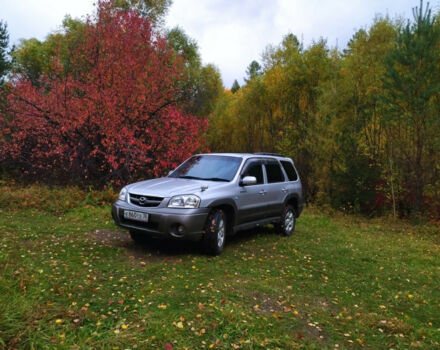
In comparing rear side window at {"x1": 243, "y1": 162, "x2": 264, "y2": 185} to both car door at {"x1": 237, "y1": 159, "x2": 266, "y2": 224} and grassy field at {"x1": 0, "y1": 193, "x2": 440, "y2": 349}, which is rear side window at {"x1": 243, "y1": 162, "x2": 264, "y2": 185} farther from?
grassy field at {"x1": 0, "y1": 193, "x2": 440, "y2": 349}

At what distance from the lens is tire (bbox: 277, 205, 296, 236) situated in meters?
8.34

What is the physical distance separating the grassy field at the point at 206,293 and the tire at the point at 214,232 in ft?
0.71

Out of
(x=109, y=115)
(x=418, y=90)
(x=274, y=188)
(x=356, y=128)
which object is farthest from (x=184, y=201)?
(x=356, y=128)

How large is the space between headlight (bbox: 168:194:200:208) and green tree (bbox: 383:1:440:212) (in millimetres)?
10992

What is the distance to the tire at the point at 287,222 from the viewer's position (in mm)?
8336

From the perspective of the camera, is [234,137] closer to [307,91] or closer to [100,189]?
[307,91]

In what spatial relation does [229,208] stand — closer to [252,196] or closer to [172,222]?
[252,196]

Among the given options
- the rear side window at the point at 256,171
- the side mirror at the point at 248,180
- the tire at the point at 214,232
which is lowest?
the tire at the point at 214,232

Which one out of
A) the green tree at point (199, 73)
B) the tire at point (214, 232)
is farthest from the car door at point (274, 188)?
the green tree at point (199, 73)

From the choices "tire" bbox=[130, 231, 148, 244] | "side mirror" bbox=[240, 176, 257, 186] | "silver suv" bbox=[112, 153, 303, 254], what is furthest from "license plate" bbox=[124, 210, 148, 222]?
"side mirror" bbox=[240, 176, 257, 186]

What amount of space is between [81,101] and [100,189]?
3.08 metres

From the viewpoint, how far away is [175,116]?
13.0 meters

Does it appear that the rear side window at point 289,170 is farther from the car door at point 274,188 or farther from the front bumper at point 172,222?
the front bumper at point 172,222

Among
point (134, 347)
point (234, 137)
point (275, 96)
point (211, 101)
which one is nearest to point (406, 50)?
point (275, 96)
